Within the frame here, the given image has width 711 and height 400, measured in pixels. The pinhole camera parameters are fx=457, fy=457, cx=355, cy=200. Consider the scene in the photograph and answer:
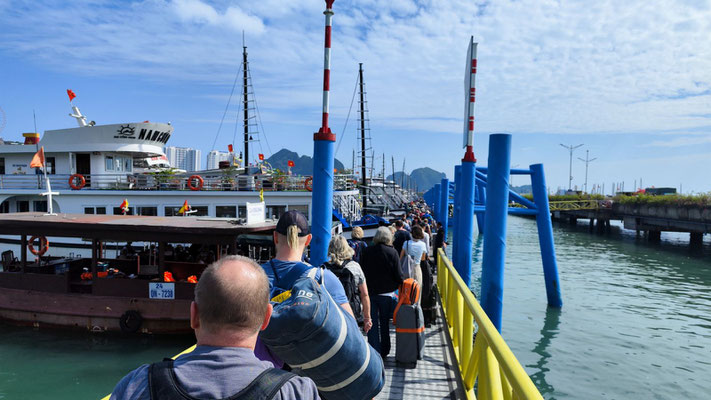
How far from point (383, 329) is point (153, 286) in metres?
6.95

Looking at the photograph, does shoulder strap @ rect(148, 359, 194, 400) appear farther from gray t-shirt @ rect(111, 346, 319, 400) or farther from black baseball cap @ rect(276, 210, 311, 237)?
black baseball cap @ rect(276, 210, 311, 237)

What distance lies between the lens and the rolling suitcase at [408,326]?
6408 mm

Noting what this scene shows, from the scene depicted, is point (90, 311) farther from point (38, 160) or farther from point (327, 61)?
point (327, 61)

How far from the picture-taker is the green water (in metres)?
9.29

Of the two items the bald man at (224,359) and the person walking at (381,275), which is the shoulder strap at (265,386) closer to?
the bald man at (224,359)

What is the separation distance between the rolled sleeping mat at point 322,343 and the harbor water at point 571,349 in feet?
24.1

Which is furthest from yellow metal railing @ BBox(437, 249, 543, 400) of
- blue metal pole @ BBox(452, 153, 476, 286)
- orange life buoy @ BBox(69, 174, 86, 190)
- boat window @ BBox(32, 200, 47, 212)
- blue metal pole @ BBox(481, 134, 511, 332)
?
boat window @ BBox(32, 200, 47, 212)

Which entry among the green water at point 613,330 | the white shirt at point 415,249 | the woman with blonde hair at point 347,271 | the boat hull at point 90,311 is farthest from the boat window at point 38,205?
the woman with blonde hair at point 347,271

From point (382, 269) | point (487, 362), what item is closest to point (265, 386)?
point (487, 362)

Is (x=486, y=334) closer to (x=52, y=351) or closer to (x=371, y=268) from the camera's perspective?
(x=371, y=268)

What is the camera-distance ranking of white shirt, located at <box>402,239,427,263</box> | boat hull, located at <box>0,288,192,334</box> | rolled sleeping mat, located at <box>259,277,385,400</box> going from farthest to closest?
boat hull, located at <box>0,288,192,334</box> < white shirt, located at <box>402,239,427,263</box> < rolled sleeping mat, located at <box>259,277,385,400</box>

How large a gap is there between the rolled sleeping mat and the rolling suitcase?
3.76 m

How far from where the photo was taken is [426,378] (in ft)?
20.1

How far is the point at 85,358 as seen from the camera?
1045cm
